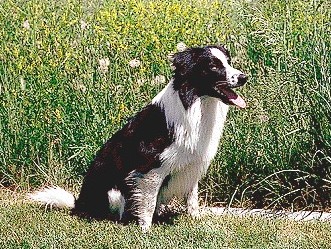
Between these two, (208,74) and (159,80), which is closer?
(208,74)

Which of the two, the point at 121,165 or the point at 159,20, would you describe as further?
the point at 159,20

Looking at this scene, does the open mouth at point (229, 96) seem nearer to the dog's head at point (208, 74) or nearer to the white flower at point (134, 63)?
the dog's head at point (208, 74)

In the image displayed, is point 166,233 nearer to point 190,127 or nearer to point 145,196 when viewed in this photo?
point 145,196

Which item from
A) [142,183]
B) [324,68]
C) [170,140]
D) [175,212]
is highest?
[324,68]

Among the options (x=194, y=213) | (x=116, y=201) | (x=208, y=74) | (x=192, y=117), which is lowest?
(x=194, y=213)

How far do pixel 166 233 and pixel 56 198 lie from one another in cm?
113

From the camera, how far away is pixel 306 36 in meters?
6.25

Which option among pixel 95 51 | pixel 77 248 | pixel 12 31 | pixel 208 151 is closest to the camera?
pixel 77 248

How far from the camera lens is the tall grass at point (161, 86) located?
5926mm

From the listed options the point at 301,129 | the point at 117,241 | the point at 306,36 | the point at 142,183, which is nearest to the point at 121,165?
the point at 142,183

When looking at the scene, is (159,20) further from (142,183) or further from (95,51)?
(142,183)

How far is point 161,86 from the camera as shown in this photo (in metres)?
6.52

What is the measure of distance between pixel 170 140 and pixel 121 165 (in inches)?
19.4

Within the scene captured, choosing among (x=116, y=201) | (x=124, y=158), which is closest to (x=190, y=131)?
(x=124, y=158)
